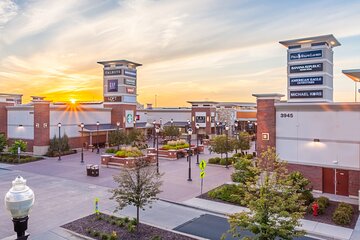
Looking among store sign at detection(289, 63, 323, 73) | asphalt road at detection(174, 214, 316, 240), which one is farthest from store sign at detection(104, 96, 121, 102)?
asphalt road at detection(174, 214, 316, 240)

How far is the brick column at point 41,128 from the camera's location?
4097 centimetres

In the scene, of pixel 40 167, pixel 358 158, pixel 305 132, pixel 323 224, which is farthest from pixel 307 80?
pixel 40 167

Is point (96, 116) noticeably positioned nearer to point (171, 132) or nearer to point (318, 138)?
point (171, 132)

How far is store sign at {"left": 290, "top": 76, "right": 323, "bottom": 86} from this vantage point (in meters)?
31.0

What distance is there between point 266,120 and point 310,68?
9.96 m

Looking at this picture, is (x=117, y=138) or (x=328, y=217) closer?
(x=328, y=217)

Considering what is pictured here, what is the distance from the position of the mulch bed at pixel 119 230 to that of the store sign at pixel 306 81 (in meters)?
23.4

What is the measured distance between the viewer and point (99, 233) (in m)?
14.6

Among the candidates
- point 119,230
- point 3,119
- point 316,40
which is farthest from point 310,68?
point 3,119

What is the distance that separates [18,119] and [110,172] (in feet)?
72.7

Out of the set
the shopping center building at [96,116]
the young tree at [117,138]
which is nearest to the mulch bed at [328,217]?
the young tree at [117,138]

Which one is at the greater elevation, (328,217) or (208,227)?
(328,217)

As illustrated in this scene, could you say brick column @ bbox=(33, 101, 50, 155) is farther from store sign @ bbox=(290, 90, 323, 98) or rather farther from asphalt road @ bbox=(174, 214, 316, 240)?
store sign @ bbox=(290, 90, 323, 98)

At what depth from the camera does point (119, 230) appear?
603 inches
